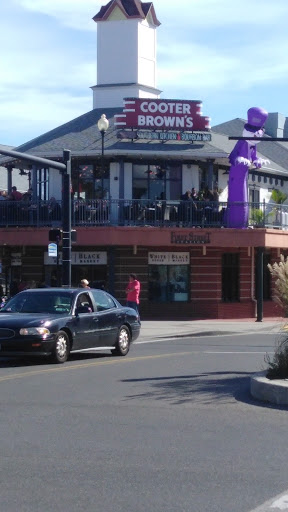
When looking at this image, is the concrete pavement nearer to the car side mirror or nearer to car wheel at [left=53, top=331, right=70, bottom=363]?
the car side mirror

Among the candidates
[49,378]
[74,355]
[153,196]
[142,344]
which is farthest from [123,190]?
[49,378]

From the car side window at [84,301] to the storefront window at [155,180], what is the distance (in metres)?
19.8

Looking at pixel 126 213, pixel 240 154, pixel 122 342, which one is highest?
pixel 240 154

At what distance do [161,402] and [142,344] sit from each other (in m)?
12.3

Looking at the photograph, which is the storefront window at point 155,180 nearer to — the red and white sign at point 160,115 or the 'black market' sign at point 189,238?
the red and white sign at point 160,115

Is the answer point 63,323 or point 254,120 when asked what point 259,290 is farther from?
Answer: point 63,323

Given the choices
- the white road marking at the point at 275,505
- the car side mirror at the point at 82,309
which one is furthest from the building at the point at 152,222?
the white road marking at the point at 275,505

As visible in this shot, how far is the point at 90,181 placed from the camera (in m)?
40.5

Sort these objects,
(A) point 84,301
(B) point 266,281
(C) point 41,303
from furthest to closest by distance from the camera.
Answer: (B) point 266,281 < (A) point 84,301 < (C) point 41,303

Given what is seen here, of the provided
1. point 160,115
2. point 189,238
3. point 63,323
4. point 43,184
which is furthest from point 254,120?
point 63,323

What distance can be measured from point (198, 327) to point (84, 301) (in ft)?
43.6

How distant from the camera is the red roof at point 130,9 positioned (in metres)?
44.0

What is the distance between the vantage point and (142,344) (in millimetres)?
26016

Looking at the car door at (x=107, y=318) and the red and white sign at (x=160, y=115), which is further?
the red and white sign at (x=160, y=115)
